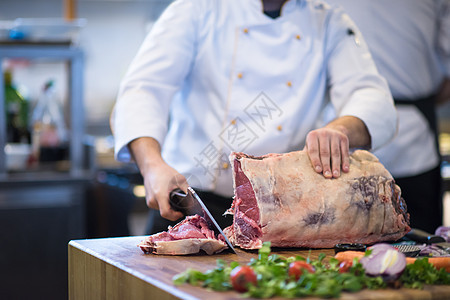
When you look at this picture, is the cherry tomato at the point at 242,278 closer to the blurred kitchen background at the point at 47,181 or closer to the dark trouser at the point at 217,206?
the dark trouser at the point at 217,206

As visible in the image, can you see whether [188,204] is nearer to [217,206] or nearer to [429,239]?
[217,206]

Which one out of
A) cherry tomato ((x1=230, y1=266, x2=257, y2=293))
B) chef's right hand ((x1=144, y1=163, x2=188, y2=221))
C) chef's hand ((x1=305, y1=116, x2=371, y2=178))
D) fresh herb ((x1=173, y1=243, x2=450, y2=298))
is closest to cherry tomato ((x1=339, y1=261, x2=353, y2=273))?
fresh herb ((x1=173, y1=243, x2=450, y2=298))

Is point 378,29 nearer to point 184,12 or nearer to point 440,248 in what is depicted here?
point 184,12

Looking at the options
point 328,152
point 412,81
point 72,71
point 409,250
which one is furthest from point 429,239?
point 72,71

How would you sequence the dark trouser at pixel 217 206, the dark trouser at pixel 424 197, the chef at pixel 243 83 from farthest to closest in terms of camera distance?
the dark trouser at pixel 424 197, the chef at pixel 243 83, the dark trouser at pixel 217 206

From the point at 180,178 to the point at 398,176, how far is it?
1.57m

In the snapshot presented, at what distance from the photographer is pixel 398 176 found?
9.48ft

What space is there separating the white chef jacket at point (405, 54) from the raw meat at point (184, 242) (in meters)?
1.61

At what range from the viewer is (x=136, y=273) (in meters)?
1.23

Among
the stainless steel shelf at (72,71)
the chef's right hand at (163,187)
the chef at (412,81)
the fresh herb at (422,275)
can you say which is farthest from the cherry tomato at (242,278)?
the stainless steel shelf at (72,71)

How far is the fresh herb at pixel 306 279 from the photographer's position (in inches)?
41.1

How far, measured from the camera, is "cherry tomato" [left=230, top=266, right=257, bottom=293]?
1067mm

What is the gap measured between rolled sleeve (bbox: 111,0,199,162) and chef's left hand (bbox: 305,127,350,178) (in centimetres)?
48

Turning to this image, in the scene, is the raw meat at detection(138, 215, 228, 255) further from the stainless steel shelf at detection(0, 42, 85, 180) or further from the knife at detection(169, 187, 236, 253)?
the stainless steel shelf at detection(0, 42, 85, 180)
